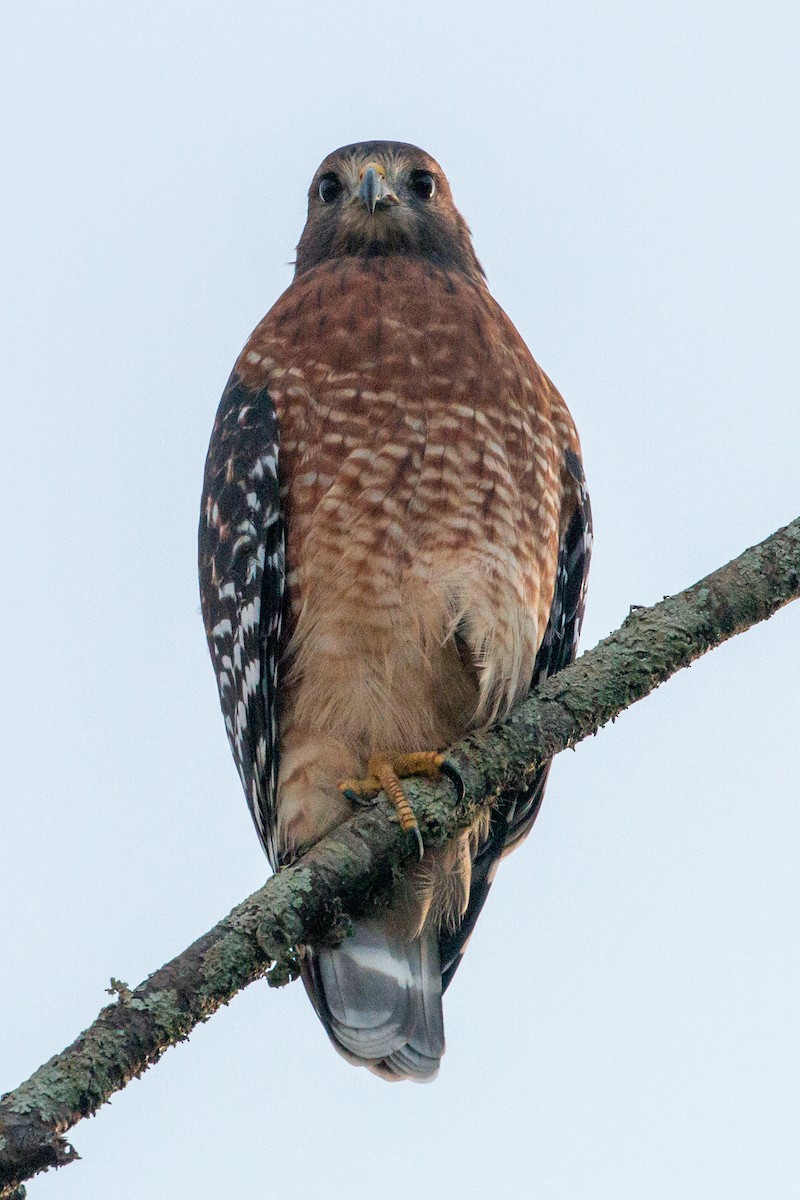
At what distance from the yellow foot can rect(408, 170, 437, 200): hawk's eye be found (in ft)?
9.82

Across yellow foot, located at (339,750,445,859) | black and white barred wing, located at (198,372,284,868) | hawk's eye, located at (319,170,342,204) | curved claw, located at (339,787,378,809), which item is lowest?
curved claw, located at (339,787,378,809)

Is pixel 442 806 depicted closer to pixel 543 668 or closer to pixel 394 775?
pixel 394 775

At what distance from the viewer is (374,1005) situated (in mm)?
5402

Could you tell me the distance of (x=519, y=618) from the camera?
547 cm

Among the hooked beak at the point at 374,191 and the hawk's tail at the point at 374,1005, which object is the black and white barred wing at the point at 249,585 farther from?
the hooked beak at the point at 374,191

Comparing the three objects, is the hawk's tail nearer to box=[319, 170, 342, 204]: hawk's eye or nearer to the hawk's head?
the hawk's head

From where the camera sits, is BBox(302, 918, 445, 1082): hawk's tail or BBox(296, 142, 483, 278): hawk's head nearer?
BBox(302, 918, 445, 1082): hawk's tail

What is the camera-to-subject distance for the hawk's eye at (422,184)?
692 cm

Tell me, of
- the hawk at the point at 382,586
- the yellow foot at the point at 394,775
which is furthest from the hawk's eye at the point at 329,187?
the yellow foot at the point at 394,775

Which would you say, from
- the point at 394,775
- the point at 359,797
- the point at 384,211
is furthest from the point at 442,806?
the point at 384,211

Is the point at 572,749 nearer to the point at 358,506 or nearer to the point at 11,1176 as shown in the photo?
the point at 358,506

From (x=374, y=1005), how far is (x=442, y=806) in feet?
3.16

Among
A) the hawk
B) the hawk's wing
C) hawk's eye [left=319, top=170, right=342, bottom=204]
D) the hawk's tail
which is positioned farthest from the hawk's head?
the hawk's tail

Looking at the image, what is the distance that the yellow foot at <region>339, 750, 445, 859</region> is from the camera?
196 inches
